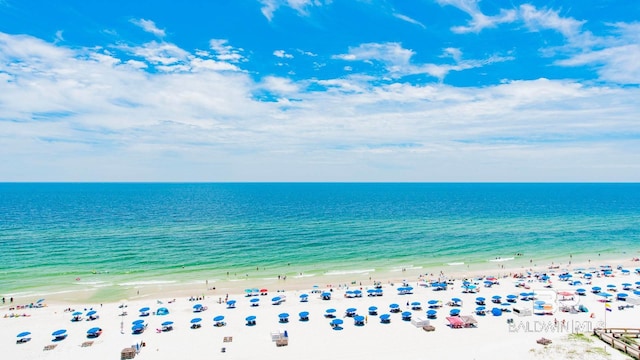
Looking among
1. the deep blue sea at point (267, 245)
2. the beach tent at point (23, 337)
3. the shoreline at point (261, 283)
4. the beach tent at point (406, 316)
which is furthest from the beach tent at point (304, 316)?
the beach tent at point (23, 337)

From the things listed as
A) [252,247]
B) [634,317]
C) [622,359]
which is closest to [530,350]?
[622,359]

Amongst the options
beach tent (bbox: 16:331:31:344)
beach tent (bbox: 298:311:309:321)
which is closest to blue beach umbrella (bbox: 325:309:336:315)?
beach tent (bbox: 298:311:309:321)

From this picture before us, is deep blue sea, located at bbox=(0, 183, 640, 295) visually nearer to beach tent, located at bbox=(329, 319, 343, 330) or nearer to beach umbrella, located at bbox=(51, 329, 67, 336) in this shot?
beach umbrella, located at bbox=(51, 329, 67, 336)

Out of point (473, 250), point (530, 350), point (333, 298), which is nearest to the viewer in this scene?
point (530, 350)

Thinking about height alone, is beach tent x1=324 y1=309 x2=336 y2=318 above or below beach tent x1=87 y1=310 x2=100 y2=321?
above

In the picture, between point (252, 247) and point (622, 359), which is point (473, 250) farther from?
point (622, 359)

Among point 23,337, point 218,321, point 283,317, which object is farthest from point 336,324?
point 23,337

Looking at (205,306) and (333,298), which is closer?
(205,306)

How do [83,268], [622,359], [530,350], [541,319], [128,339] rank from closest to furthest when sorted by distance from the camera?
[622,359] < [530,350] < [128,339] < [541,319] < [83,268]

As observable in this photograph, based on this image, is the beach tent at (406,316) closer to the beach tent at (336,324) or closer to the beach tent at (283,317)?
the beach tent at (336,324)
